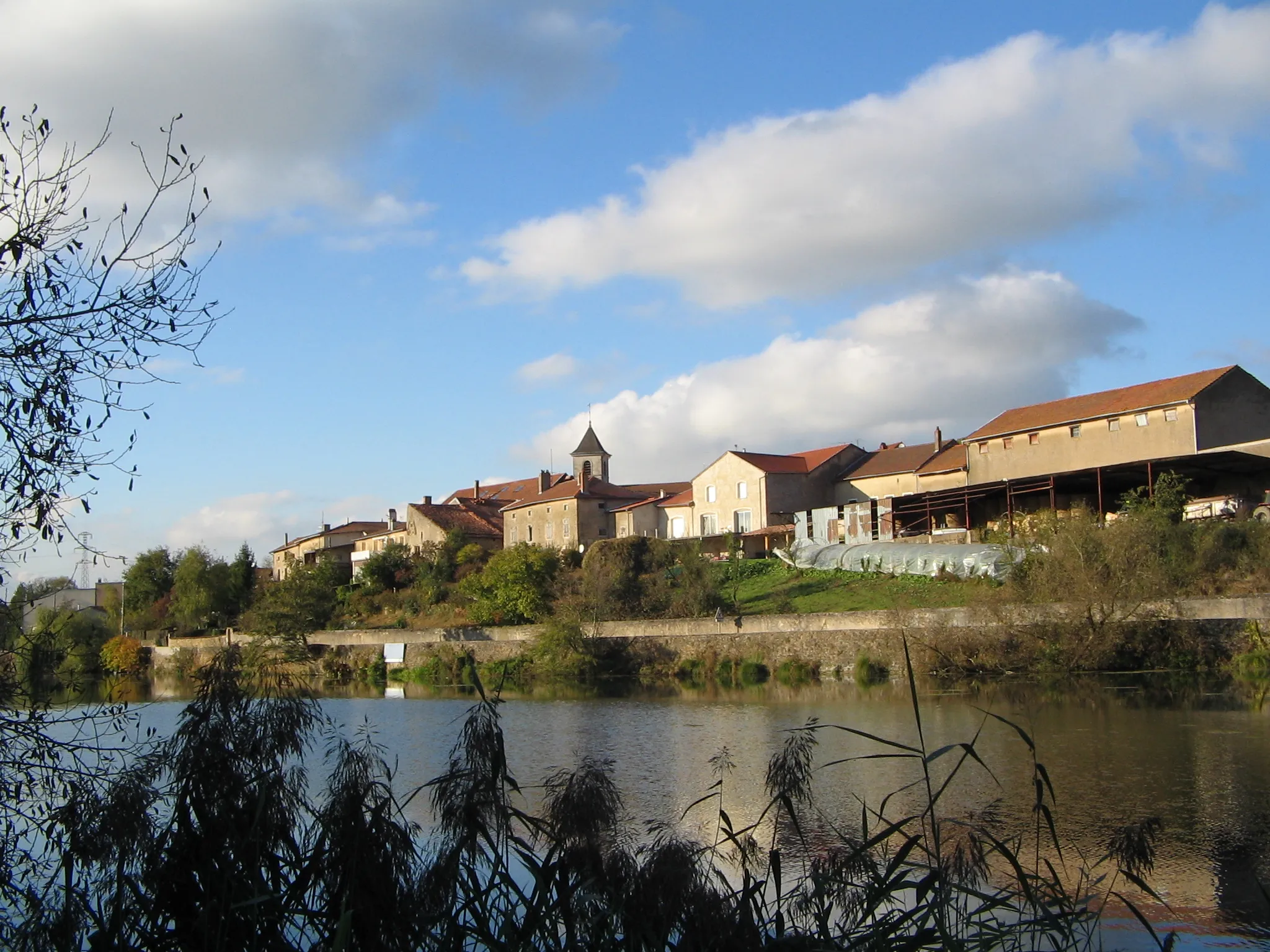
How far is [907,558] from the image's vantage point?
139ft

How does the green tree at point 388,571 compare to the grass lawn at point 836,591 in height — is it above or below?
above

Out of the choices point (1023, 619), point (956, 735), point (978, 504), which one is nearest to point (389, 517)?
point (978, 504)

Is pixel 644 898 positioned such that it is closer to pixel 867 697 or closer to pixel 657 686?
pixel 867 697

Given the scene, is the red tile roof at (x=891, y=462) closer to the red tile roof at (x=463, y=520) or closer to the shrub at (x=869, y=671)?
the shrub at (x=869, y=671)

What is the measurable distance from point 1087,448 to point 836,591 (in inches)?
471

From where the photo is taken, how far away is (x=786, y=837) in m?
12.7

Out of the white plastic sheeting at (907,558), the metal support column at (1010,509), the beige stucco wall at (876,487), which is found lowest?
the white plastic sheeting at (907,558)

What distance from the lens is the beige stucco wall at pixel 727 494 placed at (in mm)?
55125

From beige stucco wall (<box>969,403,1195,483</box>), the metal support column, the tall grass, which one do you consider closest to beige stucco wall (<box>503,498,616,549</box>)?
beige stucco wall (<box>969,403,1195,483</box>)

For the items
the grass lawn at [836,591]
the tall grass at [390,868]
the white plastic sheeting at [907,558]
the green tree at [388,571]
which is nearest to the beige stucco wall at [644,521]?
the green tree at [388,571]

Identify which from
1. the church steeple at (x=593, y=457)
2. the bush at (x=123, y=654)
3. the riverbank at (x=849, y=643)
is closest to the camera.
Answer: the riverbank at (x=849, y=643)

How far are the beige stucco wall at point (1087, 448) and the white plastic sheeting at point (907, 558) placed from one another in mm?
5543

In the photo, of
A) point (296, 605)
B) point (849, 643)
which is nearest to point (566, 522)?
point (296, 605)

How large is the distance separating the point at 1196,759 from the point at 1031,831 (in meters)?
6.28
